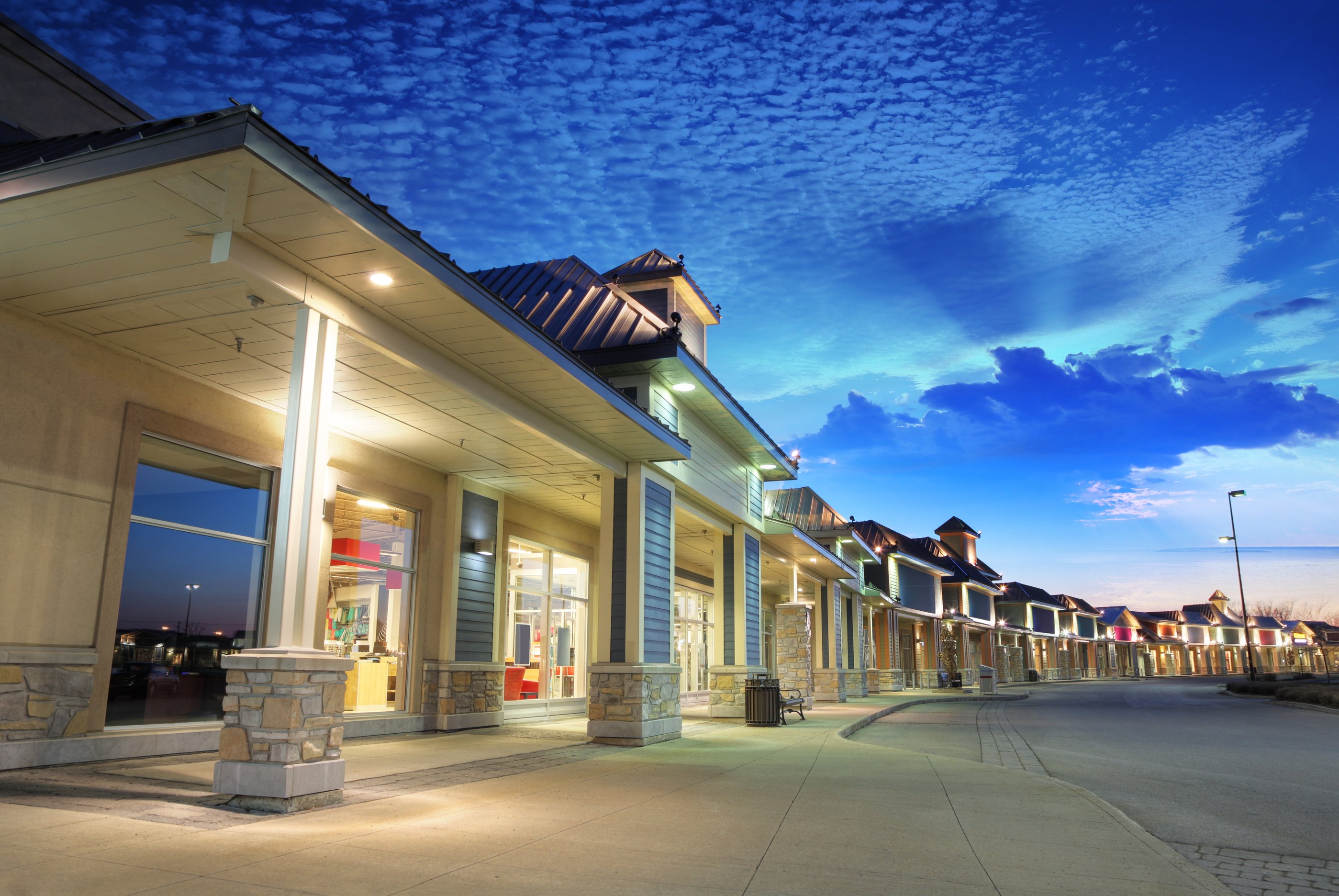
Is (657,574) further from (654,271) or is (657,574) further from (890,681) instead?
(890,681)

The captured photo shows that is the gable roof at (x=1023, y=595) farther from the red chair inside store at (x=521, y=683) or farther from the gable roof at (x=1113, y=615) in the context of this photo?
the red chair inside store at (x=521, y=683)

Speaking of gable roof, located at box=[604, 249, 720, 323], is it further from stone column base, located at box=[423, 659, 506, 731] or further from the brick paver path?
the brick paver path

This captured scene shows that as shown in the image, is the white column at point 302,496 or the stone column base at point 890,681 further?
the stone column base at point 890,681

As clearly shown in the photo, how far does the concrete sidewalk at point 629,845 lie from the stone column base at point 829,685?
19889 millimetres

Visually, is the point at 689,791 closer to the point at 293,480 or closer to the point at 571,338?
the point at 293,480

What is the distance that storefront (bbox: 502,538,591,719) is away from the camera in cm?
1641

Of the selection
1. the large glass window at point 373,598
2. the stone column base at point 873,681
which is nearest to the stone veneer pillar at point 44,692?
the large glass window at point 373,598

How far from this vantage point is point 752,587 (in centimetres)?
2045

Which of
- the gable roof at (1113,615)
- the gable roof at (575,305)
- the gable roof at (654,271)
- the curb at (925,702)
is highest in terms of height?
the gable roof at (654,271)

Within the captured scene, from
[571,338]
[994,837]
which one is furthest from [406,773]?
[571,338]

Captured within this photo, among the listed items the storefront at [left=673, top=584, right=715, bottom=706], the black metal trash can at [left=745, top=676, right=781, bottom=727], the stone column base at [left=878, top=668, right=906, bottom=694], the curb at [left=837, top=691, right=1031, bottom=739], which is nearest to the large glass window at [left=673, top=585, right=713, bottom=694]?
the storefront at [left=673, top=584, right=715, bottom=706]

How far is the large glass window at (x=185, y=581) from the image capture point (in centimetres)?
929

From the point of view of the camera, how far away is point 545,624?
1745 centimetres

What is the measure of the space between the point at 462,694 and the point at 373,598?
225 cm
